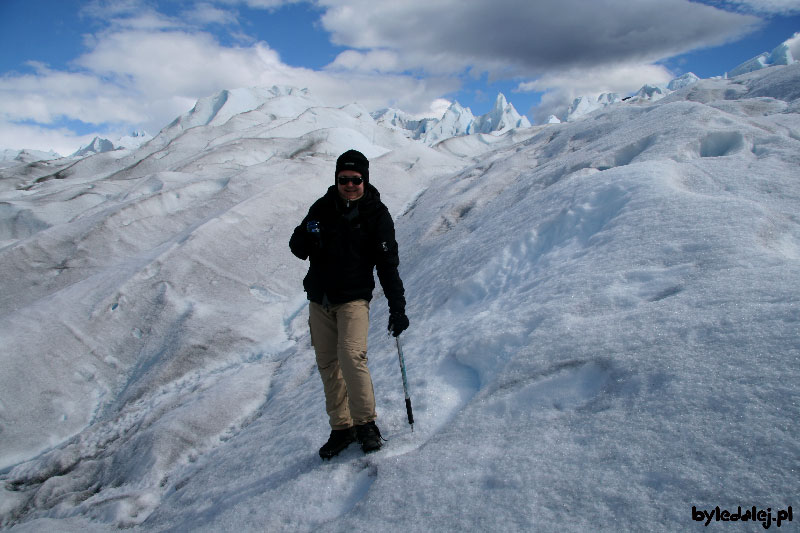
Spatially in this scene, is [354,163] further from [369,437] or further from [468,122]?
[468,122]

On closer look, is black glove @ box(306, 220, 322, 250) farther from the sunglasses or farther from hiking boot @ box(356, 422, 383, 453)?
hiking boot @ box(356, 422, 383, 453)

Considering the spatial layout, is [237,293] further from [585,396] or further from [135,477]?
[585,396]

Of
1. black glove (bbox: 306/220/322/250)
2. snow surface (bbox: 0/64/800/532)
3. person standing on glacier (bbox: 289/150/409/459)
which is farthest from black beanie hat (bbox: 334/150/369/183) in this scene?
snow surface (bbox: 0/64/800/532)

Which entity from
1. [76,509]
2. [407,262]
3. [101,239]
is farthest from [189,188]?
[76,509]

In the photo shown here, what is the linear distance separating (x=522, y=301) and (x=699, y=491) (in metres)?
2.87

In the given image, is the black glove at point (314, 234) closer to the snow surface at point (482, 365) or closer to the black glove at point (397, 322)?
the black glove at point (397, 322)

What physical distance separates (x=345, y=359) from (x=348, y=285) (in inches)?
24.9

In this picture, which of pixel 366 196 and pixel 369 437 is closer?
pixel 369 437

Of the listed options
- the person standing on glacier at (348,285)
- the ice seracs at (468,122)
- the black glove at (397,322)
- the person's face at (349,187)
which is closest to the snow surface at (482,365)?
the person standing on glacier at (348,285)

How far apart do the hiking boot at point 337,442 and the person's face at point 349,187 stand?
2112 mm

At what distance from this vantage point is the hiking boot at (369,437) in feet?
11.5

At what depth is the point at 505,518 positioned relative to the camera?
2.34 m

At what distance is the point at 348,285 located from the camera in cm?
360

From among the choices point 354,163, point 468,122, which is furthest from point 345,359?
point 468,122
